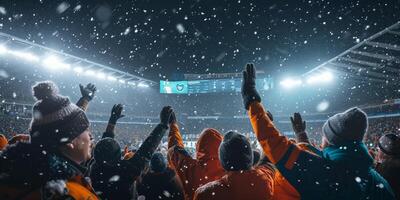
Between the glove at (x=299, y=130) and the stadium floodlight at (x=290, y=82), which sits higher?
the stadium floodlight at (x=290, y=82)

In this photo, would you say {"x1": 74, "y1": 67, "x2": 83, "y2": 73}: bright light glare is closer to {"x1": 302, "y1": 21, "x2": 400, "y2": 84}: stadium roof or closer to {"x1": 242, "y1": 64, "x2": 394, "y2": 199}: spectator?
{"x1": 302, "y1": 21, "x2": 400, "y2": 84}: stadium roof

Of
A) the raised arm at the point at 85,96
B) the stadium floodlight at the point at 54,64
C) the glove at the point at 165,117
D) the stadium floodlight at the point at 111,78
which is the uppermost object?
the stadium floodlight at the point at 54,64

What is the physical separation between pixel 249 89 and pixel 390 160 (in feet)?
7.03

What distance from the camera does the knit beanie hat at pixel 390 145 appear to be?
3.27 m

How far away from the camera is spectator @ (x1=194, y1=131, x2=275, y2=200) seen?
209 cm

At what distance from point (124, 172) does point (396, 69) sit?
20.9 m

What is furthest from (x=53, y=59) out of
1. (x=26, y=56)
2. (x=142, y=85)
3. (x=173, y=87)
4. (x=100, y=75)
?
(x=173, y=87)

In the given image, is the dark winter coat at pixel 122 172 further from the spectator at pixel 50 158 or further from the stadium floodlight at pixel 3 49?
the stadium floodlight at pixel 3 49

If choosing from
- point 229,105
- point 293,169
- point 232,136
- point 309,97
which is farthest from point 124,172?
point 229,105

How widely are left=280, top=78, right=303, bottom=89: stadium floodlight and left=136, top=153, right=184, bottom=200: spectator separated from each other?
1195 inches

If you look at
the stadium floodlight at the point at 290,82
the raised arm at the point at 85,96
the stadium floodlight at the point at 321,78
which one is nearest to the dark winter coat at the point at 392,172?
the raised arm at the point at 85,96

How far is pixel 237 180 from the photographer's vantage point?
6.86 ft

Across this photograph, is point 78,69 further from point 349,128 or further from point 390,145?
point 349,128

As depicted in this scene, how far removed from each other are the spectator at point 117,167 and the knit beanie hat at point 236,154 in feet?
2.51
